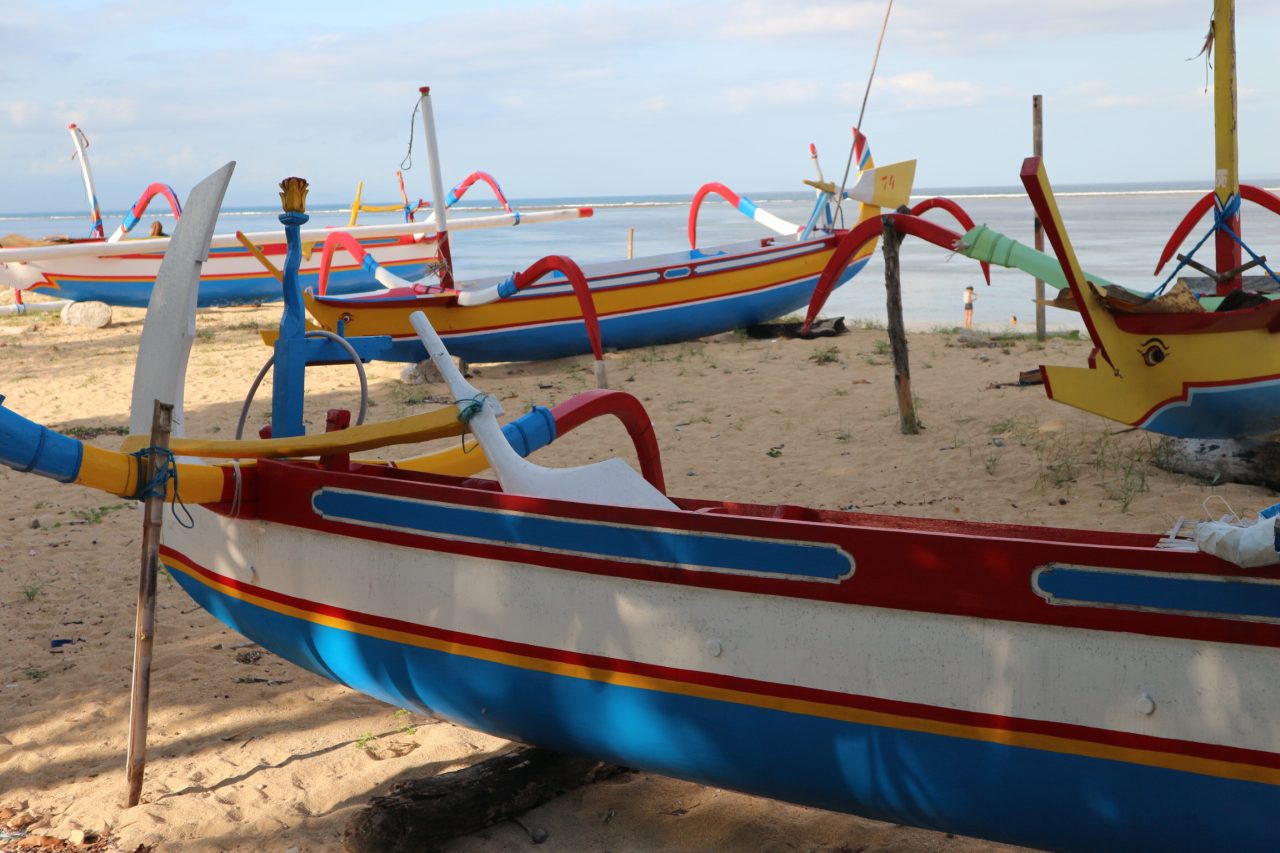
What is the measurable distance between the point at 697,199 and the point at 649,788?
11886 millimetres

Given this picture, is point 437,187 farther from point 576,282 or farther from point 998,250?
point 998,250

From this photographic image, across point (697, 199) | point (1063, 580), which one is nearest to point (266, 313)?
point (697, 199)

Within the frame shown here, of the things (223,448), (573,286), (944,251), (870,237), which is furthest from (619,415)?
(944,251)

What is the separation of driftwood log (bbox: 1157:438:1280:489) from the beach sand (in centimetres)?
11

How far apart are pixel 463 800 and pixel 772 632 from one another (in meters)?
1.13

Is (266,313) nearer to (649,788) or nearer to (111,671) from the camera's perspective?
(111,671)

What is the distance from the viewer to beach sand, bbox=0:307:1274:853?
346cm

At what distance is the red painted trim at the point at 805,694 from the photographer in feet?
7.99

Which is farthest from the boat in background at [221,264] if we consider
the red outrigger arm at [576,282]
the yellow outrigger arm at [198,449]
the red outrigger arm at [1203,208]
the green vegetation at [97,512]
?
the yellow outrigger arm at [198,449]

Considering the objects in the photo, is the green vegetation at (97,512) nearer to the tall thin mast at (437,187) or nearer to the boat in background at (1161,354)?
the boat in background at (1161,354)

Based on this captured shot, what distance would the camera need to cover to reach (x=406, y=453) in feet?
27.5

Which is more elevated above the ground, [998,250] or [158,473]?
[998,250]

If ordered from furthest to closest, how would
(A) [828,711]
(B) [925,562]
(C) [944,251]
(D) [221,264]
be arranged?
(C) [944,251] → (D) [221,264] → (A) [828,711] → (B) [925,562]

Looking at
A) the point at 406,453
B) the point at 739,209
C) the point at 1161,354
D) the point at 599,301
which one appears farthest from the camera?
the point at 739,209
